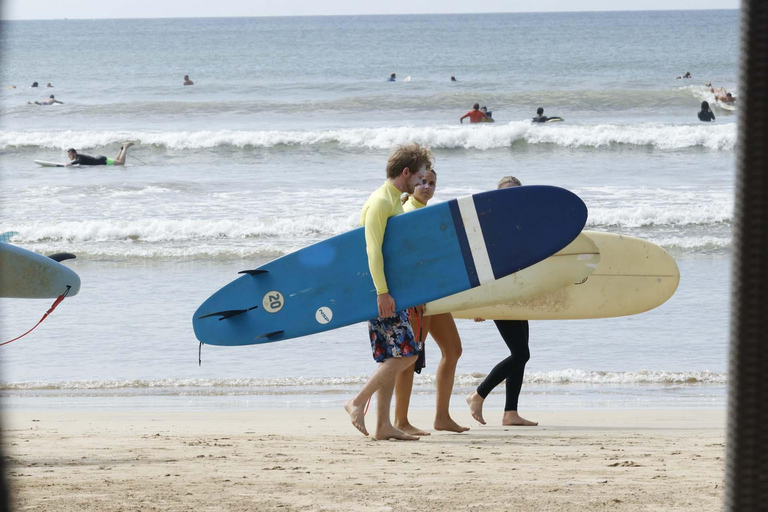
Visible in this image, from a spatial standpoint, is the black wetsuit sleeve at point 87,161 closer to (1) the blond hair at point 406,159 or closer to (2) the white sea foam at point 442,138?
(2) the white sea foam at point 442,138

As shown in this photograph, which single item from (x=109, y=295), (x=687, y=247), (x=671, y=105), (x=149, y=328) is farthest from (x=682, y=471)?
(x=671, y=105)

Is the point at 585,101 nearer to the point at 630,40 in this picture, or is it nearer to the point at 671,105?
the point at 671,105

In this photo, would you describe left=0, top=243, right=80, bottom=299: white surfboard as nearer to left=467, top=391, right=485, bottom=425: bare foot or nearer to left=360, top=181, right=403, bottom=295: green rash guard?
left=360, top=181, right=403, bottom=295: green rash guard

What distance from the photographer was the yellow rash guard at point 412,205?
4375 millimetres

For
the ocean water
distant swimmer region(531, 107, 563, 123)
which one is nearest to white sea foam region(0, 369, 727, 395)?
the ocean water

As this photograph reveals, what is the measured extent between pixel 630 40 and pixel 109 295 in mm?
57477

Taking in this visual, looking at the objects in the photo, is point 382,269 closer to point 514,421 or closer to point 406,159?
point 406,159

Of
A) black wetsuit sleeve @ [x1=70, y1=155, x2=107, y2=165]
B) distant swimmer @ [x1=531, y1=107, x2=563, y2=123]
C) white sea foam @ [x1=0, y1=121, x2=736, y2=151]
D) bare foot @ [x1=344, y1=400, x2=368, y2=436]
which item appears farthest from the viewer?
distant swimmer @ [x1=531, y1=107, x2=563, y2=123]

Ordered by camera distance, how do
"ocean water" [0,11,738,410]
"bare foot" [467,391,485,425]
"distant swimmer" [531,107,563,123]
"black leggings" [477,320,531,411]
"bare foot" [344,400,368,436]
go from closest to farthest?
"bare foot" [344,400,368,436]
"black leggings" [477,320,531,411]
"bare foot" [467,391,485,425]
"ocean water" [0,11,738,410]
"distant swimmer" [531,107,563,123]

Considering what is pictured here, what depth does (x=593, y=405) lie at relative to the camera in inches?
205

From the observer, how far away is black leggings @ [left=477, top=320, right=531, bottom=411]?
455 centimetres

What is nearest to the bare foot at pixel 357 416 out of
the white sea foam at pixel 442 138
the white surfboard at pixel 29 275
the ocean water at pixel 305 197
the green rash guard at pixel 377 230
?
the green rash guard at pixel 377 230

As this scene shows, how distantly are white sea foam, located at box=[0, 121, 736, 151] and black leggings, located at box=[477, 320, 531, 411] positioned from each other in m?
14.4

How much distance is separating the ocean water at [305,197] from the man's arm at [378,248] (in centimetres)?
161
